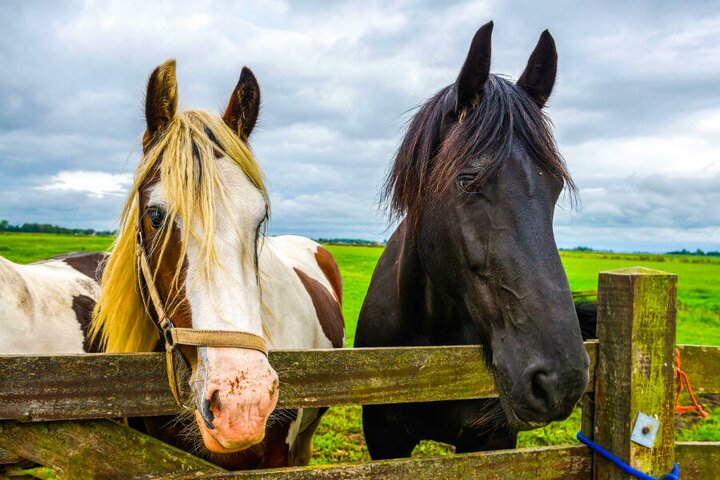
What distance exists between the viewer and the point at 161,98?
2293 millimetres

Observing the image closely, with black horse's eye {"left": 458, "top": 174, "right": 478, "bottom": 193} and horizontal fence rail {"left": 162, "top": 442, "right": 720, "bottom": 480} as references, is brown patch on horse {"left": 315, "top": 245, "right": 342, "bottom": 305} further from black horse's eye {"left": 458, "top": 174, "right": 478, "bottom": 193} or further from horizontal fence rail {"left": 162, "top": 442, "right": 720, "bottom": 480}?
horizontal fence rail {"left": 162, "top": 442, "right": 720, "bottom": 480}

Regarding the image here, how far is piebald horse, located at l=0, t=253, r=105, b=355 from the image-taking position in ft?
10.6

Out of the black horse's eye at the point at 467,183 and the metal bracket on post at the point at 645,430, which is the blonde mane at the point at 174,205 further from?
the metal bracket on post at the point at 645,430

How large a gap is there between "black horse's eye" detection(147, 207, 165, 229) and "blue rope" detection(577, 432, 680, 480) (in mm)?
2051

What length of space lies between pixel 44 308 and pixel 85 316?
0.34 metres

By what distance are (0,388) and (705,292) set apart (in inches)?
1195

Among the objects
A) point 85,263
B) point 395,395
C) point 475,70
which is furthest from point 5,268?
point 475,70

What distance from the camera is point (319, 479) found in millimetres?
1903

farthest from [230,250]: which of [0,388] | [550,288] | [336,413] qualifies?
[336,413]

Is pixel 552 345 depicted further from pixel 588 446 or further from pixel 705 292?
pixel 705 292

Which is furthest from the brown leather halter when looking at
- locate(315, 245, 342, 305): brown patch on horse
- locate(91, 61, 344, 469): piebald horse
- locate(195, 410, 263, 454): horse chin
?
locate(315, 245, 342, 305): brown patch on horse

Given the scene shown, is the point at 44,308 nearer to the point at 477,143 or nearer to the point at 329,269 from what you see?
the point at 329,269

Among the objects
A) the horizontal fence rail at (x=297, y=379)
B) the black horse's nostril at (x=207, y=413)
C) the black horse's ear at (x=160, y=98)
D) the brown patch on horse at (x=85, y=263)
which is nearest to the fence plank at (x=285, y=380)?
the horizontal fence rail at (x=297, y=379)

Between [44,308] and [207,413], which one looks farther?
[44,308]
